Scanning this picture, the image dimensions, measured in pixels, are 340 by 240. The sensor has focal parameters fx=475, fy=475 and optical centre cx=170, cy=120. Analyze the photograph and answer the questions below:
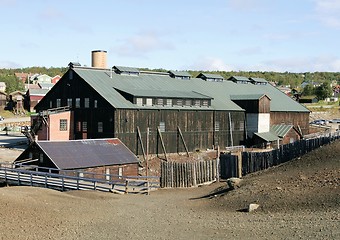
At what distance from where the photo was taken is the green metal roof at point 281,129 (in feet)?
237

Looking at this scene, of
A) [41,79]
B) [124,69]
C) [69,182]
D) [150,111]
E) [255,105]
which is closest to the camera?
[69,182]

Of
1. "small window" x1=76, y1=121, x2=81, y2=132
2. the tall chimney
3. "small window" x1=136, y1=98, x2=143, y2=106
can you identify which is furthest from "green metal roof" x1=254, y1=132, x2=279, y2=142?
"small window" x1=76, y1=121, x2=81, y2=132

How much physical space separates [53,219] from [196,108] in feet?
133

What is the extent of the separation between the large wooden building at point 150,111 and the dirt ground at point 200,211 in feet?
63.0

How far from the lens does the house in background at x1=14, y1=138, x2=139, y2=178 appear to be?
41000 mm

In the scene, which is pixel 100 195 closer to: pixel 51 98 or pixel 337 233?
pixel 337 233

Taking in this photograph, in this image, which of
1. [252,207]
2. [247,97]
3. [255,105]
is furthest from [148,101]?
[252,207]

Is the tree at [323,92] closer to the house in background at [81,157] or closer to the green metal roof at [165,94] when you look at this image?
the green metal roof at [165,94]

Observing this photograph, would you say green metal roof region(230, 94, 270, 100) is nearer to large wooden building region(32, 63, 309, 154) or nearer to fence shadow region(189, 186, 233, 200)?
large wooden building region(32, 63, 309, 154)

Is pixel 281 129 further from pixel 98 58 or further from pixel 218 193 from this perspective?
pixel 218 193

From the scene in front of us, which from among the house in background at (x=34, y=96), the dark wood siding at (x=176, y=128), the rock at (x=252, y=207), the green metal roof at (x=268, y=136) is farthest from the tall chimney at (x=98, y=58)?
the rock at (x=252, y=207)

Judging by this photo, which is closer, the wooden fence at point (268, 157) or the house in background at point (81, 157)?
the wooden fence at point (268, 157)

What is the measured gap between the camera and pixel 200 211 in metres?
26.0

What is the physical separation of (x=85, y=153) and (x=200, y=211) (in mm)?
20112
